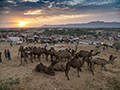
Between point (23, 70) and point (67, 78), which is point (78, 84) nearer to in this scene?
point (67, 78)

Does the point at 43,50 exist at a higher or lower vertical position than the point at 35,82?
higher

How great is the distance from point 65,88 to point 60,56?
4.26m

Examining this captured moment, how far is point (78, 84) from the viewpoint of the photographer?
689 centimetres

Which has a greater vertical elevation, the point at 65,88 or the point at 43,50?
the point at 43,50

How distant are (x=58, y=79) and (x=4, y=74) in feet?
16.3

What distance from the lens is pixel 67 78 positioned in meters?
7.43

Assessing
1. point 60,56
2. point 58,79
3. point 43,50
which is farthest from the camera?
point 43,50

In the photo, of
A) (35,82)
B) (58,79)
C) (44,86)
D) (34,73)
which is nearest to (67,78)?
(58,79)

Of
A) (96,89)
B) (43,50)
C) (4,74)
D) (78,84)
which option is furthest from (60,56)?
(4,74)

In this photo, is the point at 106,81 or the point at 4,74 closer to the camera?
the point at 106,81

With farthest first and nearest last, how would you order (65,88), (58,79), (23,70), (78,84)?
(23,70) < (58,79) < (78,84) < (65,88)

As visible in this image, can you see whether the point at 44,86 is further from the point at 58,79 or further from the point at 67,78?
the point at 67,78

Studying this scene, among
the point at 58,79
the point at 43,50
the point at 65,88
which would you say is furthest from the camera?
the point at 43,50

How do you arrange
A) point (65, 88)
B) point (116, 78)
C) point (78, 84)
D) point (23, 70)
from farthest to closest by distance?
point (23, 70)
point (116, 78)
point (78, 84)
point (65, 88)
